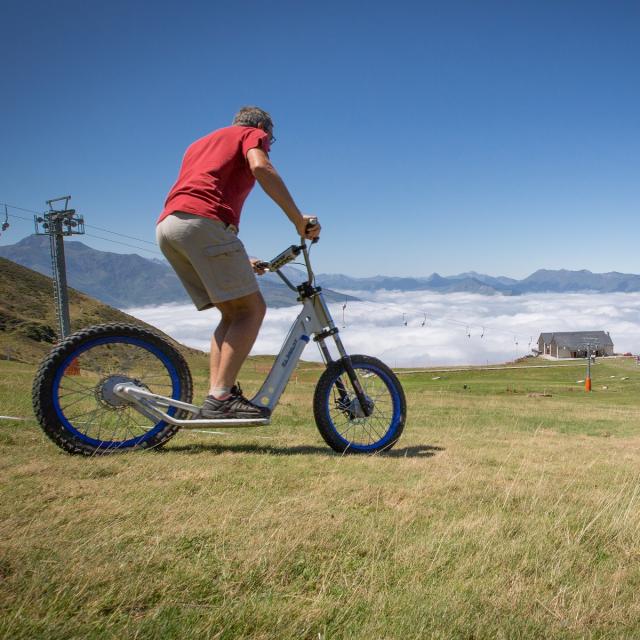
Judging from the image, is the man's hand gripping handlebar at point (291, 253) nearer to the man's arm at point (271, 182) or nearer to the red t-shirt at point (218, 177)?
the man's arm at point (271, 182)

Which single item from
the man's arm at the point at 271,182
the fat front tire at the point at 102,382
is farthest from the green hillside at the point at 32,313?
the man's arm at the point at 271,182

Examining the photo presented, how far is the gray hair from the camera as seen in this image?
18.6 ft

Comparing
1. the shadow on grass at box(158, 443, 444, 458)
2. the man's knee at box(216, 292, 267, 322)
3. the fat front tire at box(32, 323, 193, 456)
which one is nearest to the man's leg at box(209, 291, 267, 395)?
the man's knee at box(216, 292, 267, 322)

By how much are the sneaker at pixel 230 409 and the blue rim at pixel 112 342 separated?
41cm

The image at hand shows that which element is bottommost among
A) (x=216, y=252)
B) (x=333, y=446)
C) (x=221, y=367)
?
(x=333, y=446)

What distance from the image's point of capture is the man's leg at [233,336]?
5.45 m

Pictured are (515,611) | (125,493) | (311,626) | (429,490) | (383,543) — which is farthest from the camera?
(429,490)

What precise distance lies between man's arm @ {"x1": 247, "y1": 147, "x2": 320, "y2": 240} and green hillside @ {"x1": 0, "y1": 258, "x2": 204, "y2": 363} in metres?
90.1

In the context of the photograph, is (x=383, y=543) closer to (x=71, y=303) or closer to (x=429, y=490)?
(x=429, y=490)

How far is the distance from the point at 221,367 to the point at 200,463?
957mm

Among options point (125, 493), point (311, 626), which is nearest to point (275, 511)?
point (125, 493)

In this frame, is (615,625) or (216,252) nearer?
(615,625)

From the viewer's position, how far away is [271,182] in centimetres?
531

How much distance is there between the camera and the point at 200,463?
16.0 feet
